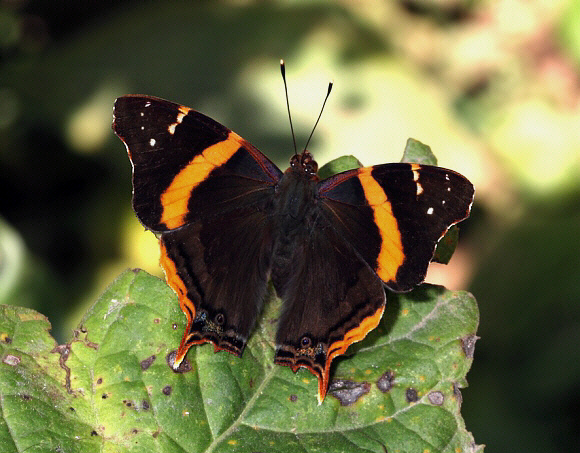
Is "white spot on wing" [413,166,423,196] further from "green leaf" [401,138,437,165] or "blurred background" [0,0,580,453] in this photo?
"blurred background" [0,0,580,453]

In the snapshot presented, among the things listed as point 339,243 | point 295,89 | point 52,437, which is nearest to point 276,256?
point 339,243

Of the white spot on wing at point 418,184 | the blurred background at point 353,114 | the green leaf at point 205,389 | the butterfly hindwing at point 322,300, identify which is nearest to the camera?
the green leaf at point 205,389

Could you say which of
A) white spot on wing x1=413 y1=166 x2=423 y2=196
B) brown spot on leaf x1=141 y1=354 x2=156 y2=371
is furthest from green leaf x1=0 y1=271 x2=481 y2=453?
white spot on wing x1=413 y1=166 x2=423 y2=196

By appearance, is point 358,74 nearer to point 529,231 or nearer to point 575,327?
point 529,231

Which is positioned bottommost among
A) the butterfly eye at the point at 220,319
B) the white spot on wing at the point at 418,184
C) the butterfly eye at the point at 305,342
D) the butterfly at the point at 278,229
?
the butterfly eye at the point at 305,342

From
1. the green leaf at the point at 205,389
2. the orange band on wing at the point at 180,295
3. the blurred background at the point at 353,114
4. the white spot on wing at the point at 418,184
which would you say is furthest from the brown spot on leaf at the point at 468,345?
the blurred background at the point at 353,114

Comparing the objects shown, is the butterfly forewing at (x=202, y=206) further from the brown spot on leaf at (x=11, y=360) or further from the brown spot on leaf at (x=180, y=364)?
the brown spot on leaf at (x=11, y=360)

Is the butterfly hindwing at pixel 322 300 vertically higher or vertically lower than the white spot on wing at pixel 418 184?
lower
